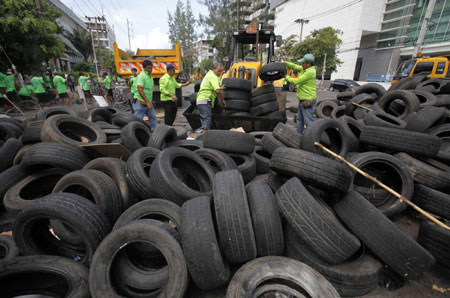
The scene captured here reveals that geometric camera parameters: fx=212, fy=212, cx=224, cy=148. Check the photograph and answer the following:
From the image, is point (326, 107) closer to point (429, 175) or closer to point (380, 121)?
point (380, 121)

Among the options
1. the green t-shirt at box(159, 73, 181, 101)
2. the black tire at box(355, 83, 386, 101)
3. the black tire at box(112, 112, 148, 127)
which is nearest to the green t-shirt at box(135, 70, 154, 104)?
the green t-shirt at box(159, 73, 181, 101)

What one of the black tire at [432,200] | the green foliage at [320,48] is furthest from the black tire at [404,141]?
the green foliage at [320,48]

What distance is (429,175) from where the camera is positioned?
2975 mm

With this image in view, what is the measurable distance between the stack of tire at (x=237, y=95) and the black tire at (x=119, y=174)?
3.60 meters

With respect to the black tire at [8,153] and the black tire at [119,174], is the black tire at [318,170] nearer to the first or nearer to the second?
the black tire at [119,174]

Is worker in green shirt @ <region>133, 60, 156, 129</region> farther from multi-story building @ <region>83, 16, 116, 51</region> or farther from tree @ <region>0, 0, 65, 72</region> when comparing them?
multi-story building @ <region>83, 16, 116, 51</region>

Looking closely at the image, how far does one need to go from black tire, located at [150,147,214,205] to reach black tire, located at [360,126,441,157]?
276 cm

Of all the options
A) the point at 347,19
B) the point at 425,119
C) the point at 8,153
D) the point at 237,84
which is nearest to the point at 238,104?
the point at 237,84

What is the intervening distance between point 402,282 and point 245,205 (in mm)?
1826

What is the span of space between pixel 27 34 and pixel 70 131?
10890 millimetres

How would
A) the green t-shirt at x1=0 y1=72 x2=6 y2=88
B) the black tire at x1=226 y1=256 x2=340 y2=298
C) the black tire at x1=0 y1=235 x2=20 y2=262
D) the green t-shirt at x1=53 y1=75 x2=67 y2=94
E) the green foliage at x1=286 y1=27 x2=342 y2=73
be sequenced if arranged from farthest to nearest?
the green foliage at x1=286 y1=27 x2=342 y2=73
the green t-shirt at x1=53 y1=75 x2=67 y2=94
the green t-shirt at x1=0 y1=72 x2=6 y2=88
the black tire at x1=0 y1=235 x2=20 y2=262
the black tire at x1=226 y1=256 x2=340 y2=298

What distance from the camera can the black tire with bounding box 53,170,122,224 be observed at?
2.56 metres

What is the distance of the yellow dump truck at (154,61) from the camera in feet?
33.1

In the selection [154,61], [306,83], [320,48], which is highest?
[320,48]
